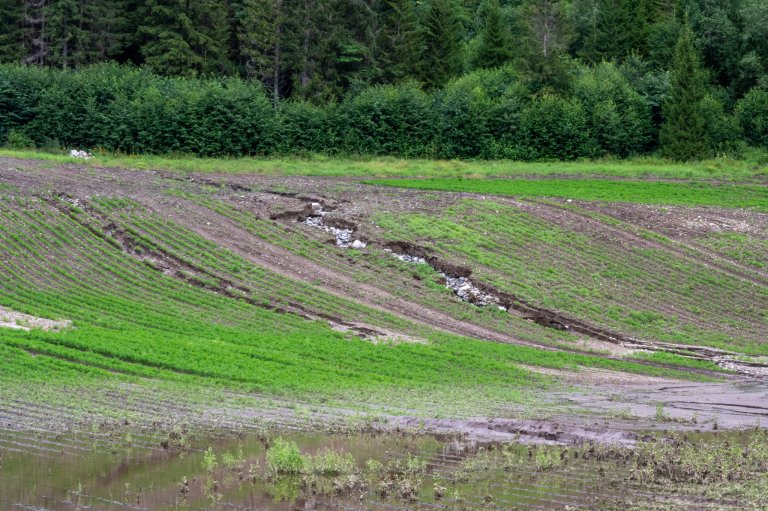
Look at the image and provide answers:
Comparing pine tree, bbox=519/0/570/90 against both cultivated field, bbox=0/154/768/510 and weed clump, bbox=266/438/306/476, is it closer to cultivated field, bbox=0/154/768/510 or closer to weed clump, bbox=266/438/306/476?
cultivated field, bbox=0/154/768/510

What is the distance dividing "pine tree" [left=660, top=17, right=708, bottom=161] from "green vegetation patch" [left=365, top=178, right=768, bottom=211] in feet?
36.7

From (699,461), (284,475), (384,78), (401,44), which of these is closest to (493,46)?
(401,44)

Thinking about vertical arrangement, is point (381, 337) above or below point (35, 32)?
below

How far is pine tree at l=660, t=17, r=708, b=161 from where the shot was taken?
67812 mm

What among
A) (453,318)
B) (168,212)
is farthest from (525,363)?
(168,212)

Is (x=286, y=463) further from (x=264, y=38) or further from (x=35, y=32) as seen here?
(x=35, y=32)

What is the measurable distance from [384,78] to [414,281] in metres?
48.0

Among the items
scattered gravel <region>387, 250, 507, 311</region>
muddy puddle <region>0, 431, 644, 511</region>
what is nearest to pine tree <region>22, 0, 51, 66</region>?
scattered gravel <region>387, 250, 507, 311</region>

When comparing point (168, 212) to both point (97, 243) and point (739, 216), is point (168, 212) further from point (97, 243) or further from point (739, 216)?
point (739, 216)

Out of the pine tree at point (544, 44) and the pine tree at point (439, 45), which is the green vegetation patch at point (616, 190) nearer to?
the pine tree at point (544, 44)

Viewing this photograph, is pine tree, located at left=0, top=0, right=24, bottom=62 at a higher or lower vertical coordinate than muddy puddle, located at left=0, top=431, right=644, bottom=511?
higher

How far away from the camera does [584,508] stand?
13.3m

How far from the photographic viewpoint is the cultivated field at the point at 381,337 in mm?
14938

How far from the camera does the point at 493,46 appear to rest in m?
85.1
